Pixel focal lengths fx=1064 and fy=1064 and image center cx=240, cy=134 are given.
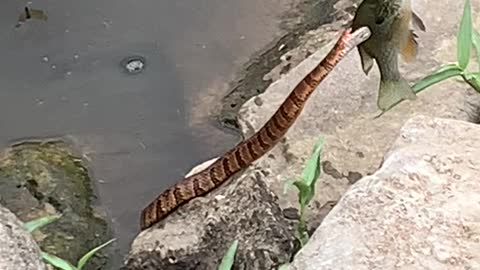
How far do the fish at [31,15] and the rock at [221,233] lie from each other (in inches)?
54.5

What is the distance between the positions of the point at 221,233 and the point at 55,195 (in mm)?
892

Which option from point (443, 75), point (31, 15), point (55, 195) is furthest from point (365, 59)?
point (31, 15)

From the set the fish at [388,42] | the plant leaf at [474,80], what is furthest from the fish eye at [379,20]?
the plant leaf at [474,80]

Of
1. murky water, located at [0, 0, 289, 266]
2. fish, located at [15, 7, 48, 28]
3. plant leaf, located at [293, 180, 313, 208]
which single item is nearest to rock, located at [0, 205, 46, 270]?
plant leaf, located at [293, 180, 313, 208]

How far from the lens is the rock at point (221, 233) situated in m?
3.38

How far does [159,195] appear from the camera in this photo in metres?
4.20

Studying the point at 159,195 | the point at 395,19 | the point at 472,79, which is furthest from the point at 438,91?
the point at 159,195

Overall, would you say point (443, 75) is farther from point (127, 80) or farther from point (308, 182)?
point (127, 80)

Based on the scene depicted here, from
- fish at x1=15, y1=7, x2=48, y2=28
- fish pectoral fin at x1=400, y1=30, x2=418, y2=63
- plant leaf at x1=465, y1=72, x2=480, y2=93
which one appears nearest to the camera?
fish pectoral fin at x1=400, y1=30, x2=418, y2=63

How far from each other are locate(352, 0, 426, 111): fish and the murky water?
107 centimetres

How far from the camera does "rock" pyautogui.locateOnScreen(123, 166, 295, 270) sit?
3.38 m

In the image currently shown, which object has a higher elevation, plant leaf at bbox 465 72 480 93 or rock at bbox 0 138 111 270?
rock at bbox 0 138 111 270

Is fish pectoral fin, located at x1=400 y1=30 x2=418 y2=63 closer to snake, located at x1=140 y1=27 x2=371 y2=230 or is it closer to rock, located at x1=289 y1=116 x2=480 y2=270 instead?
snake, located at x1=140 y1=27 x2=371 y2=230

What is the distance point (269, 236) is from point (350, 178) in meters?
0.38
